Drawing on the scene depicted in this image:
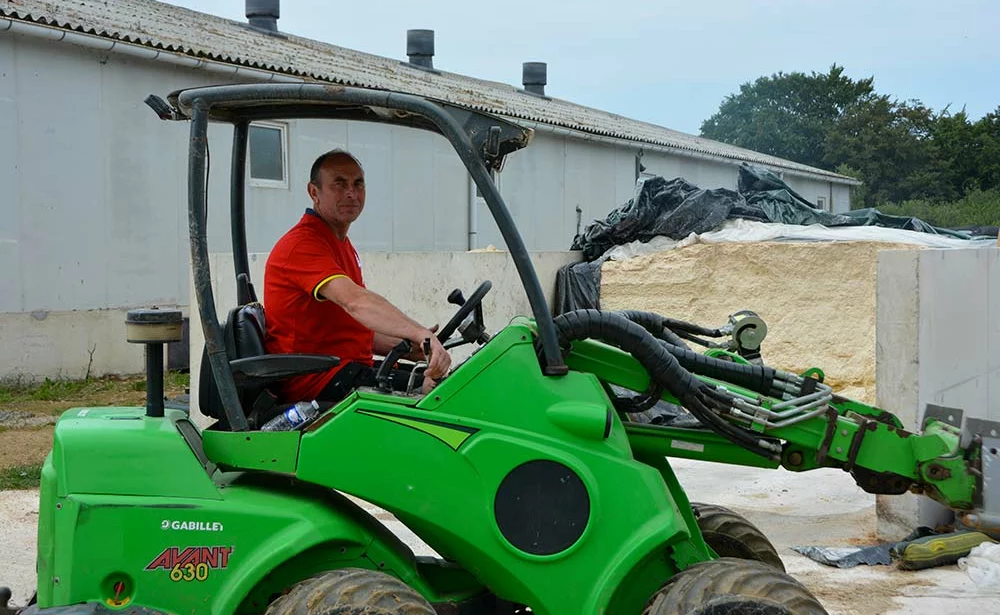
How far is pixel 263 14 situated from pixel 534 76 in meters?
11.8

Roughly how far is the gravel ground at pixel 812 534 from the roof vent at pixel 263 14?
14974mm

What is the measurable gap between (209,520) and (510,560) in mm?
944

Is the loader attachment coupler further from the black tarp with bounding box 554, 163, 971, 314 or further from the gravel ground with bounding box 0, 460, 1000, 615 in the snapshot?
the black tarp with bounding box 554, 163, 971, 314

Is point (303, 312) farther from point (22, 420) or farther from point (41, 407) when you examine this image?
point (41, 407)

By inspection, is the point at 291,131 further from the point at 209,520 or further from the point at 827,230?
the point at 209,520

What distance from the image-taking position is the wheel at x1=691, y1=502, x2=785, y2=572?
4660 mm

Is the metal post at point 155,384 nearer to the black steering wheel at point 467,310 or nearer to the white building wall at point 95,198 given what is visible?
the black steering wheel at point 467,310

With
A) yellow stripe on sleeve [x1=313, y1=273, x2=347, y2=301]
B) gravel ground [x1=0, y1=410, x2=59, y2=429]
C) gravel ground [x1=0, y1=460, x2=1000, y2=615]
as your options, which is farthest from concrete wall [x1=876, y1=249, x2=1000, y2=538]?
gravel ground [x1=0, y1=410, x2=59, y2=429]

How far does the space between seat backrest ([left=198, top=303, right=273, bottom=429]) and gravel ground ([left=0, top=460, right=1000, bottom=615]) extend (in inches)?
88.5

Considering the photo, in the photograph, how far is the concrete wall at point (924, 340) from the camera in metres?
6.61

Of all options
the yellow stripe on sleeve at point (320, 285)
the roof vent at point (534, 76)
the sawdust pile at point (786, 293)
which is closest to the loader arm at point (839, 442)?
the yellow stripe on sleeve at point (320, 285)

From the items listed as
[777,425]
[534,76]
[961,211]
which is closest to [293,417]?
[777,425]

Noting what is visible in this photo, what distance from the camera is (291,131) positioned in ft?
50.7

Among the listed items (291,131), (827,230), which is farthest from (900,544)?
(291,131)
